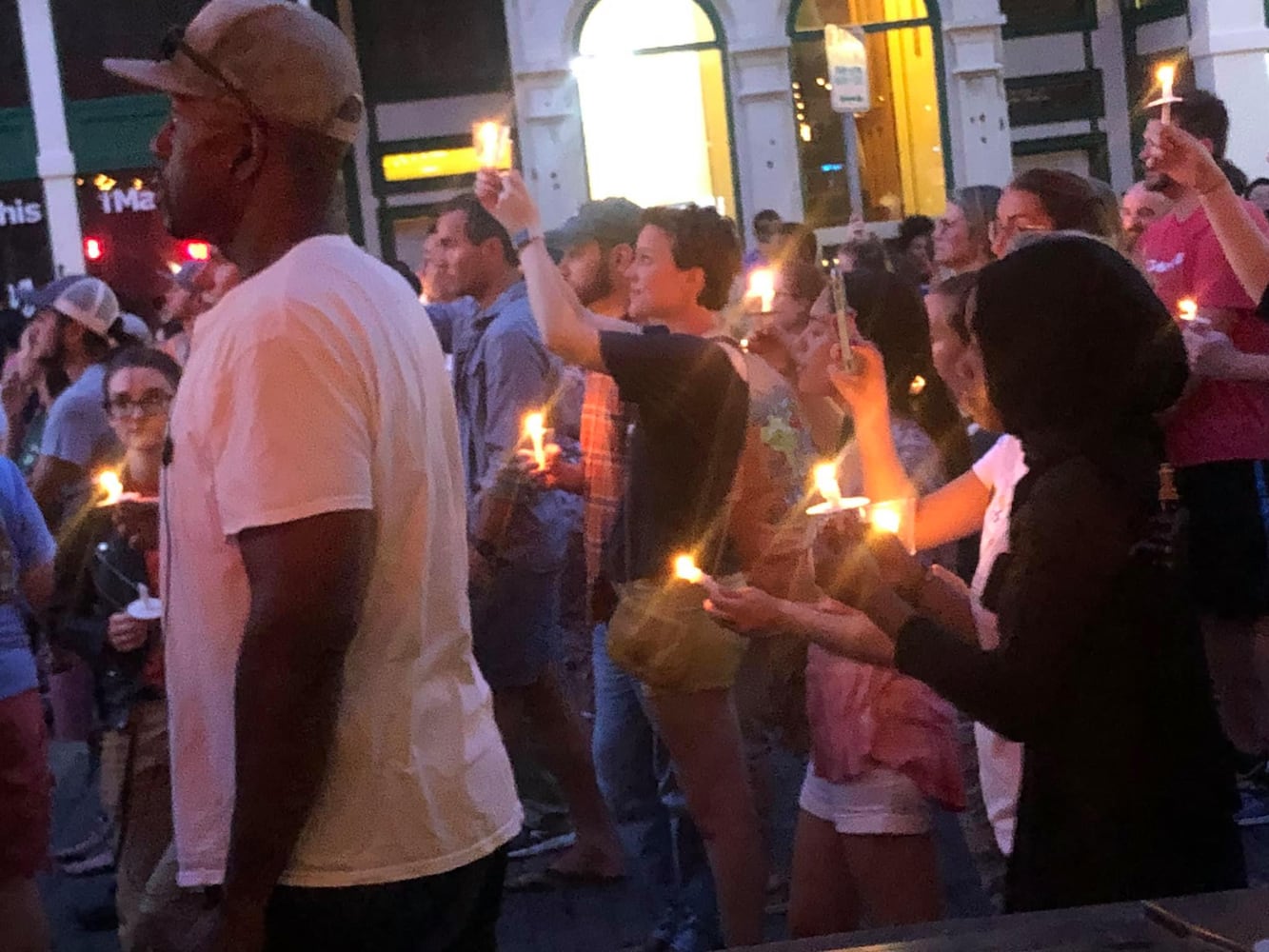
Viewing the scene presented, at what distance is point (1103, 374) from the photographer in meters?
2.66

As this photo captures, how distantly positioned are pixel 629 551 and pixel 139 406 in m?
1.40

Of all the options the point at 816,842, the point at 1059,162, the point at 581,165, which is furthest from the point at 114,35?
the point at 816,842

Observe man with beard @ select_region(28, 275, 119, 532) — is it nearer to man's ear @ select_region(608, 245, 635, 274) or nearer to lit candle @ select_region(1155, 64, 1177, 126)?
man's ear @ select_region(608, 245, 635, 274)

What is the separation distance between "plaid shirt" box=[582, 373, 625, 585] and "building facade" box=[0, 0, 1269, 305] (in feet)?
42.2

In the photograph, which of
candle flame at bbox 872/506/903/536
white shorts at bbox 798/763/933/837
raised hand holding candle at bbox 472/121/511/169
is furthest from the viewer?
raised hand holding candle at bbox 472/121/511/169

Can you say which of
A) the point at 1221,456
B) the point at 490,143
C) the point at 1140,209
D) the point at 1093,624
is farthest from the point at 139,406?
the point at 1140,209

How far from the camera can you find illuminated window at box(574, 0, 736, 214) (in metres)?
17.9

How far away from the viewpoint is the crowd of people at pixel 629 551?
2.18m

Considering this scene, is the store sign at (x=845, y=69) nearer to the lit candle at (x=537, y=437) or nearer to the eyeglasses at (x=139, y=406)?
the lit candle at (x=537, y=437)

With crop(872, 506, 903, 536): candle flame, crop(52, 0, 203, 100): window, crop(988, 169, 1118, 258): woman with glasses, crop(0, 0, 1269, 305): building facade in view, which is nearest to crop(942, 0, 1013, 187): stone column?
crop(0, 0, 1269, 305): building facade

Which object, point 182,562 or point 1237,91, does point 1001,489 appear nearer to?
point 182,562

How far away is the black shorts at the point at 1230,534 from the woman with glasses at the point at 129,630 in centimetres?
314

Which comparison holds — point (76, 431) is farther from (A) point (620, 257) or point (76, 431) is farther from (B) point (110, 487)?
(B) point (110, 487)

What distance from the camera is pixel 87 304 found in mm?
6812
